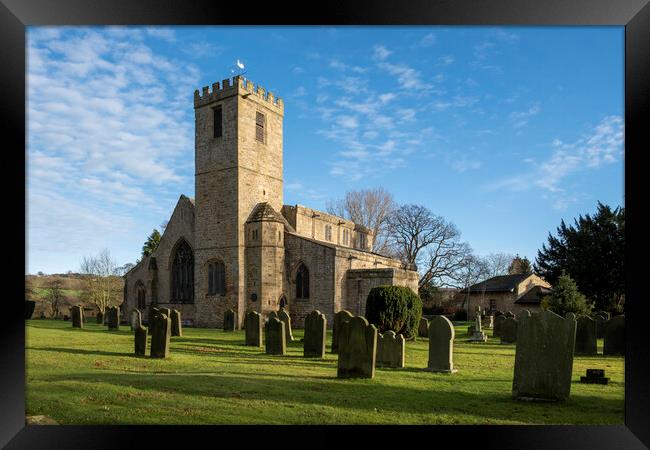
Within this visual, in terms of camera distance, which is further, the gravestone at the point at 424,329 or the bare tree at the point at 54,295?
the bare tree at the point at 54,295

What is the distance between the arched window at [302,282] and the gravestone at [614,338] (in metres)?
14.3

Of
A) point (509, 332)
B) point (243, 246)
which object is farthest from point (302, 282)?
point (509, 332)

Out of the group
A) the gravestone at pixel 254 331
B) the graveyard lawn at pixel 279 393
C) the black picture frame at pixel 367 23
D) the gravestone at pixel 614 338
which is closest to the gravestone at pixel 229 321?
the gravestone at pixel 254 331

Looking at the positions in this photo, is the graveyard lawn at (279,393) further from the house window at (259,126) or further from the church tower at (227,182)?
the house window at (259,126)

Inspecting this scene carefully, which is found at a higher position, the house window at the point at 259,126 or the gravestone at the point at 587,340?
the house window at the point at 259,126

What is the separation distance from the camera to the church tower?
81.7 feet

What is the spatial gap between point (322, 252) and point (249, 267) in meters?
4.03

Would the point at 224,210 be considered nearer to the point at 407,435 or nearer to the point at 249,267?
the point at 249,267

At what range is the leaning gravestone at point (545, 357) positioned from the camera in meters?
6.91

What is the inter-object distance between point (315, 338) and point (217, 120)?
1792 cm

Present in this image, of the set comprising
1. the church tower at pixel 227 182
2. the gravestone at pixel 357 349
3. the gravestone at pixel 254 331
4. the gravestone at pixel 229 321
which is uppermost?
the church tower at pixel 227 182

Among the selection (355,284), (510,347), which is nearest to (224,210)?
(355,284)

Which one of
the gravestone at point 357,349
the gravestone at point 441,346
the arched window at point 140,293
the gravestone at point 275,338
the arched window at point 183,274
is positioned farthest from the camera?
the arched window at point 140,293

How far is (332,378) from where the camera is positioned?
8.85 metres
